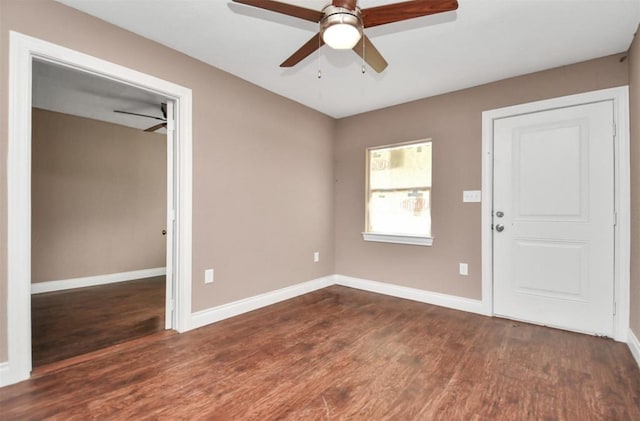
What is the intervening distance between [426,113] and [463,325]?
93.6 inches

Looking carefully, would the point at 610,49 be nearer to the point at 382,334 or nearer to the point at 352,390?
the point at 382,334

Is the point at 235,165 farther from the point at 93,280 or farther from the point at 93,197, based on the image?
the point at 93,280

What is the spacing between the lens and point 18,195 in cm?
188

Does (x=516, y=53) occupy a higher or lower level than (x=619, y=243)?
higher

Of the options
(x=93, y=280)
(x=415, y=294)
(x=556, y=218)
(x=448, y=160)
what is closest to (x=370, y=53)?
(x=448, y=160)

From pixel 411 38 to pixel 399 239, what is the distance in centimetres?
225

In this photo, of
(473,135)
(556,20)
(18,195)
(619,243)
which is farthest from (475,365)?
(18,195)

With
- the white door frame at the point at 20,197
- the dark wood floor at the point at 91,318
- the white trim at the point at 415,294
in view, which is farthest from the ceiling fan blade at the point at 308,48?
the white trim at the point at 415,294

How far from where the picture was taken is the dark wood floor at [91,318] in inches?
95.3

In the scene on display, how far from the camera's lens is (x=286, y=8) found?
5.32 feet

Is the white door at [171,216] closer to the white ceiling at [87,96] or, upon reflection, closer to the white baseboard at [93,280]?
the white ceiling at [87,96]

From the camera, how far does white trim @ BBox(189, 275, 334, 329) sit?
9.35ft

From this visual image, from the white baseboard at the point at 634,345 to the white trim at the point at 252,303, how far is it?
119 inches

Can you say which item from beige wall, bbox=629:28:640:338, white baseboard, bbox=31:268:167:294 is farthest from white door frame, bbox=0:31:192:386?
beige wall, bbox=629:28:640:338
